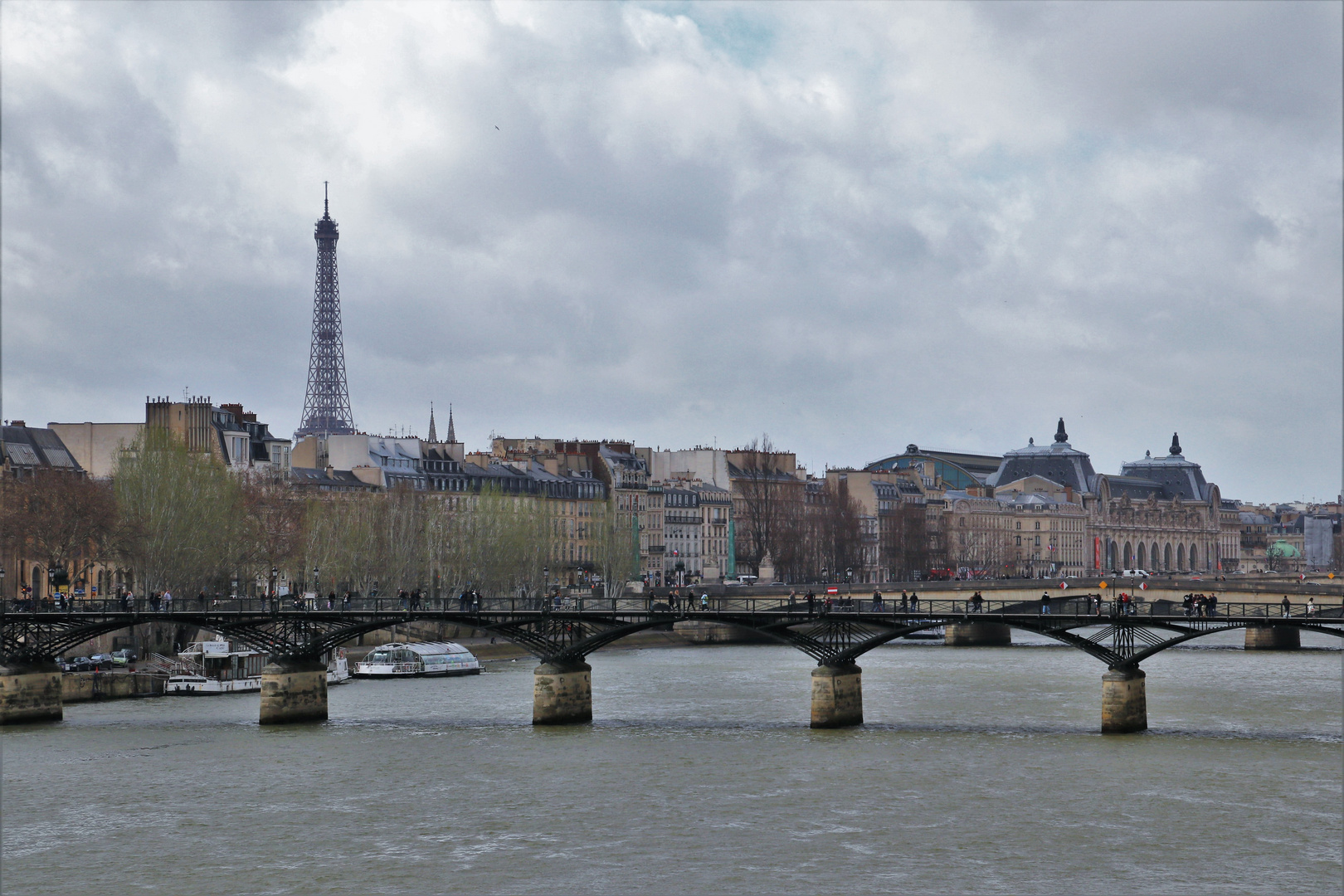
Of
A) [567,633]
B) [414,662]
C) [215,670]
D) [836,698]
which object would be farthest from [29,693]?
[414,662]

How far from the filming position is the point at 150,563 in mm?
76062

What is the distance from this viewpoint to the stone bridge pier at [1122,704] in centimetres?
5072

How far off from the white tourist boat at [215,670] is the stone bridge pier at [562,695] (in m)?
16.1

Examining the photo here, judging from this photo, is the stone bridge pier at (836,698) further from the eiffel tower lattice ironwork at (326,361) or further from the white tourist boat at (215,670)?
the eiffel tower lattice ironwork at (326,361)

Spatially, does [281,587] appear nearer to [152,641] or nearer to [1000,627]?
[152,641]

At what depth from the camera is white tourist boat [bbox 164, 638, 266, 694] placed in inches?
2650

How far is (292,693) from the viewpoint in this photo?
5603 centimetres

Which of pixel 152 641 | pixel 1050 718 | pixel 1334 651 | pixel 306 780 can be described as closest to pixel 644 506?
pixel 1334 651

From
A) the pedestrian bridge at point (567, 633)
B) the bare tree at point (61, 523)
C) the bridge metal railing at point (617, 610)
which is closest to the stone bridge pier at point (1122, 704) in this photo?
the pedestrian bridge at point (567, 633)

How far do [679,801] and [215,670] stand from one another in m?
33.1

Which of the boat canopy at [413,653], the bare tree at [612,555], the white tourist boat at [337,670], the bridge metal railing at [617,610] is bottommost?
the white tourist boat at [337,670]

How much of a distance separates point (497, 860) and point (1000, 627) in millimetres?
74857

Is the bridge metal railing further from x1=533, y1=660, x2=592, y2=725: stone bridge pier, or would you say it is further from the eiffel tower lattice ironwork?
the eiffel tower lattice ironwork

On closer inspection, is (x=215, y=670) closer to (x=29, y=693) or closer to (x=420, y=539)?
(x=29, y=693)
